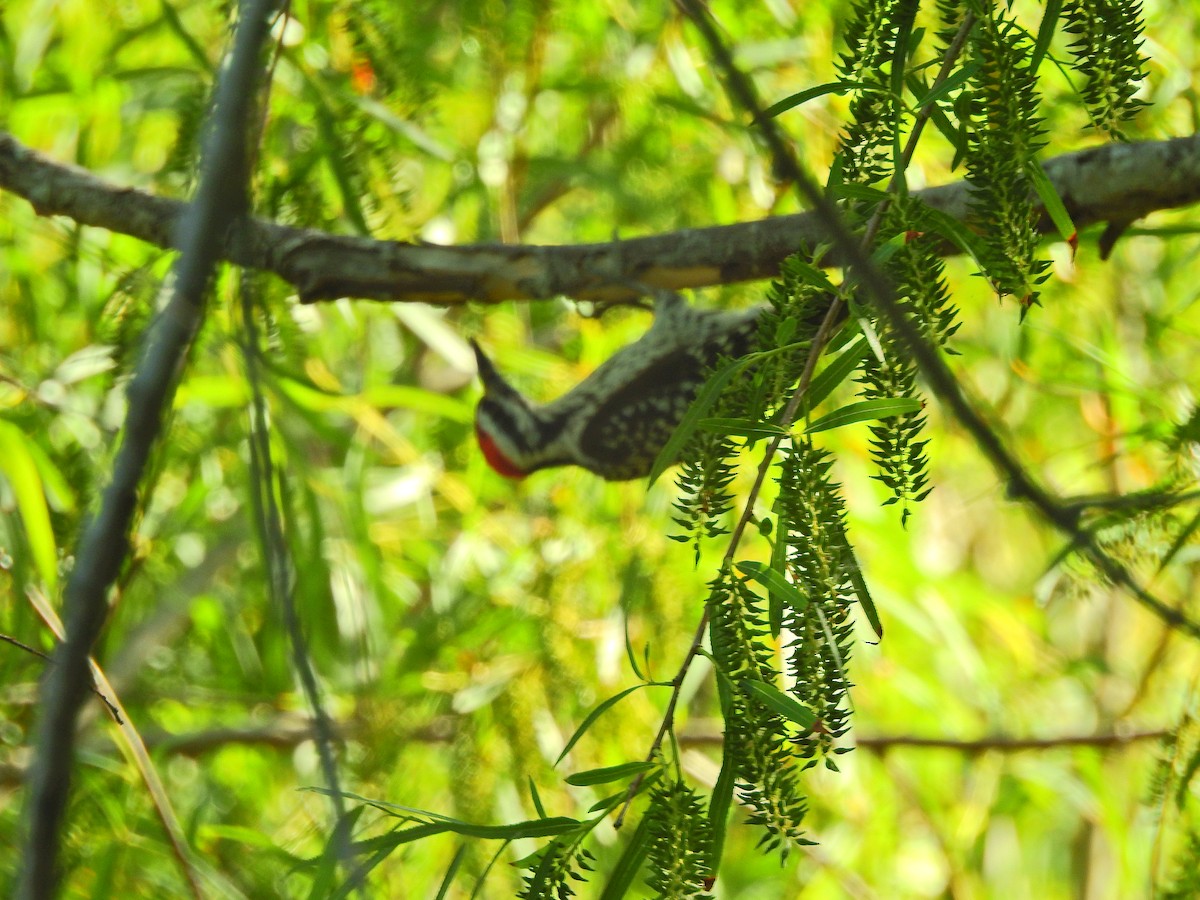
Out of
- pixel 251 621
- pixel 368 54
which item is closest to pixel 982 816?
pixel 251 621

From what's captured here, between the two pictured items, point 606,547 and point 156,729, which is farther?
point 156,729

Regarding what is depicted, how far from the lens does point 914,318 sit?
1.00 metres

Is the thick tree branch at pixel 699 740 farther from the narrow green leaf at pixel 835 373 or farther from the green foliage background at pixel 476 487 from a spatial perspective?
the narrow green leaf at pixel 835 373

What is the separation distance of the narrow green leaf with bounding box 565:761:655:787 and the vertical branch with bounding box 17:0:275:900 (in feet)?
1.72

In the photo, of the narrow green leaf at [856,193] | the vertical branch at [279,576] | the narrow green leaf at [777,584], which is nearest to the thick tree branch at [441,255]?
the narrow green leaf at [856,193]

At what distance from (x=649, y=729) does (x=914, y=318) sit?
1.39m

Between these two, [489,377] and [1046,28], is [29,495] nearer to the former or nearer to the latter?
[489,377]

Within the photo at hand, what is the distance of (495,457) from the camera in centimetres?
270

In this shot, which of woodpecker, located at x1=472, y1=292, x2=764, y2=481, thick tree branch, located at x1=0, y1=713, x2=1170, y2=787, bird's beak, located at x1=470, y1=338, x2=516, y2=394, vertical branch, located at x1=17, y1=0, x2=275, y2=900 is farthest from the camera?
thick tree branch, located at x1=0, y1=713, x2=1170, y2=787

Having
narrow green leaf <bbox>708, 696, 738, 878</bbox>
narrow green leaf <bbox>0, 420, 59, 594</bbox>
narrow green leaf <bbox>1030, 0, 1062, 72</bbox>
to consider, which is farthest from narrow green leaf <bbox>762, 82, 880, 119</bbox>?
narrow green leaf <bbox>0, 420, 59, 594</bbox>

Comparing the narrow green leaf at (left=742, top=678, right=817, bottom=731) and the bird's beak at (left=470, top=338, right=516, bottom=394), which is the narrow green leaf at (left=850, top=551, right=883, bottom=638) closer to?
the narrow green leaf at (left=742, top=678, right=817, bottom=731)

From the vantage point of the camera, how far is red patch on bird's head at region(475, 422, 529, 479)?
8.83ft

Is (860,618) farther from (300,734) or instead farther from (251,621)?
(251,621)

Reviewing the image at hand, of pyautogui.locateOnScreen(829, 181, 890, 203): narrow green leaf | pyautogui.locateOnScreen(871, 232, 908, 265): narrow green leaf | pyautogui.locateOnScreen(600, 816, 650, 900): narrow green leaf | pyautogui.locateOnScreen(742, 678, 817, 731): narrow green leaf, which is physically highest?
pyautogui.locateOnScreen(829, 181, 890, 203): narrow green leaf
